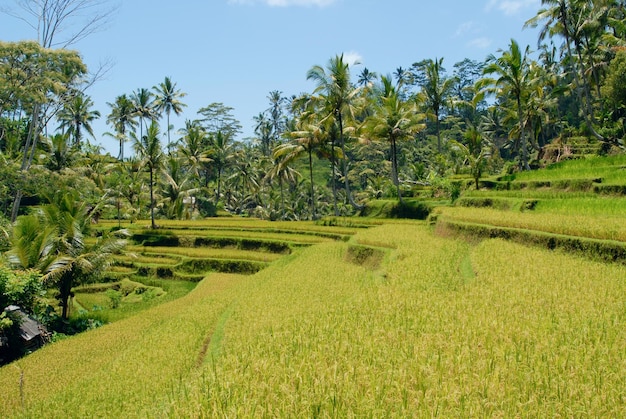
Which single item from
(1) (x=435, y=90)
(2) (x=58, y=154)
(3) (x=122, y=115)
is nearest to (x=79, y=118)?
(3) (x=122, y=115)

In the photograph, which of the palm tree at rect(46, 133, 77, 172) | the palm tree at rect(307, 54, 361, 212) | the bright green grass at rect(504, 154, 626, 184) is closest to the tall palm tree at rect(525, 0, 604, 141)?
the bright green grass at rect(504, 154, 626, 184)

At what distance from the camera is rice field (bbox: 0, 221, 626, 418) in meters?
3.72

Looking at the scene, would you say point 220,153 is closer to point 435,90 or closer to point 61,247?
point 435,90

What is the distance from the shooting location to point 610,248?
938 cm

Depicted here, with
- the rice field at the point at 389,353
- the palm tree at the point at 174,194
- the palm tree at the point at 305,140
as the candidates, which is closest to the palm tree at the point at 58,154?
the palm tree at the point at 174,194

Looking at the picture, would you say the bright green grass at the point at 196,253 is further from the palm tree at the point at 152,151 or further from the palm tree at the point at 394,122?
the palm tree at the point at 394,122

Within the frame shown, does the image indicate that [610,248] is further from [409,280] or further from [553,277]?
[409,280]

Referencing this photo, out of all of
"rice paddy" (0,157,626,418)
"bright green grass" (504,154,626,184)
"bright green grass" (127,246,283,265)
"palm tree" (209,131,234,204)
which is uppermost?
"palm tree" (209,131,234,204)

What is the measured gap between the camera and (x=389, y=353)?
4773mm

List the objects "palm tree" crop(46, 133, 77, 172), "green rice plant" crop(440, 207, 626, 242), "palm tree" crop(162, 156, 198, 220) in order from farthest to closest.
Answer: "palm tree" crop(162, 156, 198, 220), "palm tree" crop(46, 133, 77, 172), "green rice plant" crop(440, 207, 626, 242)

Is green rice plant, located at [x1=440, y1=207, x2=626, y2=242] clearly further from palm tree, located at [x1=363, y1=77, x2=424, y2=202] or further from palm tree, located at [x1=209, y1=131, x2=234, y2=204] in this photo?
palm tree, located at [x1=209, y1=131, x2=234, y2=204]

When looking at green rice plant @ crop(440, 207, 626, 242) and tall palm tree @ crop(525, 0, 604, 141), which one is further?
tall palm tree @ crop(525, 0, 604, 141)

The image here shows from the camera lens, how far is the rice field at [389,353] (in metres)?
3.72

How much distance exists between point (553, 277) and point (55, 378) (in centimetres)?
1050
